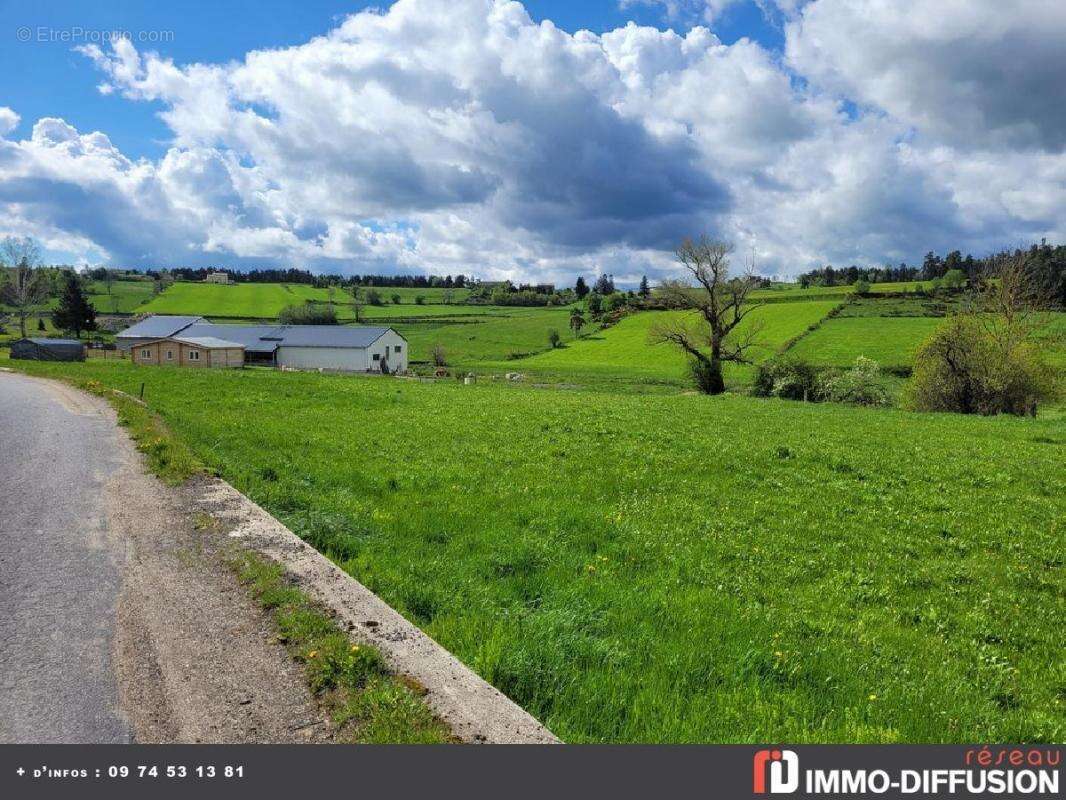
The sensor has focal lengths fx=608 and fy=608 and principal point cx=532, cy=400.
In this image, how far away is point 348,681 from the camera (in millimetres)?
5148

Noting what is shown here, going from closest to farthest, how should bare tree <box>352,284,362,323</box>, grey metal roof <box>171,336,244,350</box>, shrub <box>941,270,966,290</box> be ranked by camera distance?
grey metal roof <box>171,336,244,350</box>
shrub <box>941,270,966,290</box>
bare tree <box>352,284,362,323</box>

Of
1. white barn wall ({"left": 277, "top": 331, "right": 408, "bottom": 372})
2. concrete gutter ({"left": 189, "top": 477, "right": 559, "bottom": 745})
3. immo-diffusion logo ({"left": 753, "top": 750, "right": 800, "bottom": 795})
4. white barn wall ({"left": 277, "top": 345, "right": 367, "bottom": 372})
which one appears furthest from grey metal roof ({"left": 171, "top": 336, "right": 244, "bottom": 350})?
immo-diffusion logo ({"left": 753, "top": 750, "right": 800, "bottom": 795})

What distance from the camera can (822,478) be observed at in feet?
49.0

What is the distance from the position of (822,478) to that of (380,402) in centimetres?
1945

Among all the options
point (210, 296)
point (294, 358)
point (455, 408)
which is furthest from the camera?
point (210, 296)

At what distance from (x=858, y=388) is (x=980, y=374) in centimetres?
887

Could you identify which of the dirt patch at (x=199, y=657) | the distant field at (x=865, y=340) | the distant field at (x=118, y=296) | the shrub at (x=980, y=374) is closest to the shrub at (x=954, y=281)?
the distant field at (x=865, y=340)

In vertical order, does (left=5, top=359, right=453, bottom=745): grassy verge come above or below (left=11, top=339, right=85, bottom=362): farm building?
below

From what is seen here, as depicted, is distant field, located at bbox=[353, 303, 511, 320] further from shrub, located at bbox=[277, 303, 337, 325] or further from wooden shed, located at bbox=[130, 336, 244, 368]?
wooden shed, located at bbox=[130, 336, 244, 368]

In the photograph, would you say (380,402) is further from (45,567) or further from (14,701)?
(14,701)

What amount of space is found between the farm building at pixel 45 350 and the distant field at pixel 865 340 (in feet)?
261

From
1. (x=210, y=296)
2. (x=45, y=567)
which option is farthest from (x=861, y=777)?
(x=210, y=296)

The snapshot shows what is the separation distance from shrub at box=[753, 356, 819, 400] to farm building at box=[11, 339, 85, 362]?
65579 millimetres

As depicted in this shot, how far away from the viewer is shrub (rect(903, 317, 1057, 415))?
1420 inches
